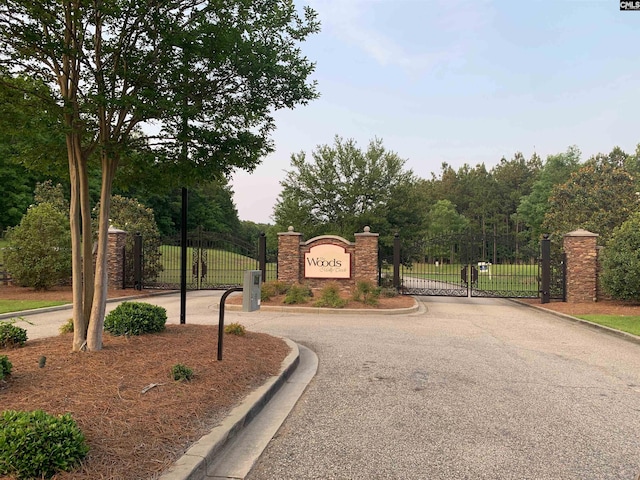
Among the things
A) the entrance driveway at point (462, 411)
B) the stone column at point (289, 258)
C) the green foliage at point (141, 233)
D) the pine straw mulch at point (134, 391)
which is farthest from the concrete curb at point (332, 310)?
the green foliage at point (141, 233)

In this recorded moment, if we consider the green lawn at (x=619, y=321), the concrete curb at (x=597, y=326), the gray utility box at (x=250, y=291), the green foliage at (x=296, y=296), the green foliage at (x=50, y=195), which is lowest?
the concrete curb at (x=597, y=326)

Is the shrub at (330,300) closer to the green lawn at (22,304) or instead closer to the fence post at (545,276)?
the fence post at (545,276)

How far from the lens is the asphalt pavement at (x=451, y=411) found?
3.52 metres

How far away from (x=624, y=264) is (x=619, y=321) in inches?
140

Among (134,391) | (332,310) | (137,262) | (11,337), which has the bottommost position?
(332,310)

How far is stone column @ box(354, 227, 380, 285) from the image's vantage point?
17.1 metres

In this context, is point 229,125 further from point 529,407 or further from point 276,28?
point 529,407

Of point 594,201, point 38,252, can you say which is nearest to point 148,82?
point 38,252

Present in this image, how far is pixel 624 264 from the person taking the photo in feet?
47.3

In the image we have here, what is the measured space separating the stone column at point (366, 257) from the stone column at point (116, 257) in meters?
10.1

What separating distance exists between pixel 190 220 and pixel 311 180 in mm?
45777

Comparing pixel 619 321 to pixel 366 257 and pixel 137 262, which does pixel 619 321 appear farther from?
pixel 137 262

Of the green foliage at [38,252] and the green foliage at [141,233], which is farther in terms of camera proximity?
the green foliage at [141,233]

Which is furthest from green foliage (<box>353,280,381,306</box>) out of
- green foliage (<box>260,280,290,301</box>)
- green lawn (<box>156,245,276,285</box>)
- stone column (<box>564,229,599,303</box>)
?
stone column (<box>564,229,599,303</box>)
